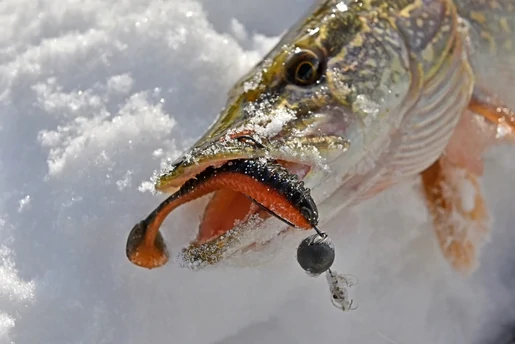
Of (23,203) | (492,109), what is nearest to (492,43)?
(492,109)

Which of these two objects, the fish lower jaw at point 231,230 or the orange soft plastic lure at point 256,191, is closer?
the orange soft plastic lure at point 256,191

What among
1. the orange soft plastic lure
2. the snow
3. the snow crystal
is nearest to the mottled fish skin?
the snow

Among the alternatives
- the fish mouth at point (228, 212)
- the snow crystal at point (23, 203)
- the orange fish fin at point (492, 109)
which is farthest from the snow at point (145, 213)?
the orange fish fin at point (492, 109)

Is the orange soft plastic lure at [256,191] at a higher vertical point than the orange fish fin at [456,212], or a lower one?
higher

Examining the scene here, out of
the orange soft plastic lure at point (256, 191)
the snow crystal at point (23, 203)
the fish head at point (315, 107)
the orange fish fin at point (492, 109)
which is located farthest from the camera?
the orange fish fin at point (492, 109)

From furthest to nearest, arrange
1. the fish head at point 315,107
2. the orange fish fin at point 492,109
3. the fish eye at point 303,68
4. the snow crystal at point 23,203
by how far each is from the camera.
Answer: the orange fish fin at point 492,109 → the snow crystal at point 23,203 → the fish eye at point 303,68 → the fish head at point 315,107

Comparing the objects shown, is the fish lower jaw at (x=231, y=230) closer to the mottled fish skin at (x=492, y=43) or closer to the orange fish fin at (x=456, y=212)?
the orange fish fin at (x=456, y=212)

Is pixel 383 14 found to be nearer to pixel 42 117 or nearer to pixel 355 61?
pixel 355 61
